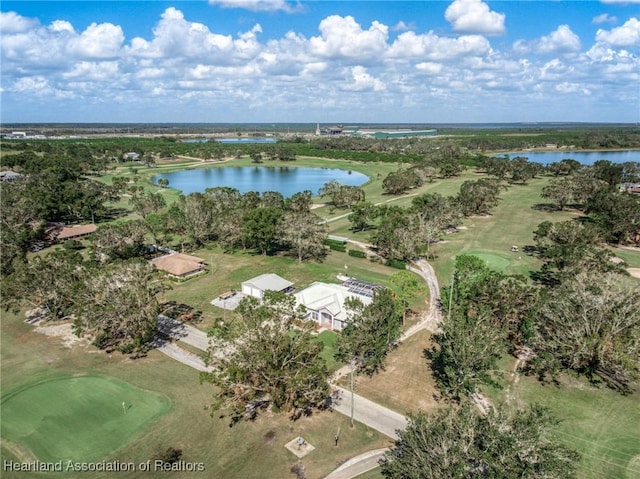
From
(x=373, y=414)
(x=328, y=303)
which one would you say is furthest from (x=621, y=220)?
(x=373, y=414)

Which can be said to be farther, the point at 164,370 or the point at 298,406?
the point at 164,370

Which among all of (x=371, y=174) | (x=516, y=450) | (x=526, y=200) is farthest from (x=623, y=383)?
(x=371, y=174)

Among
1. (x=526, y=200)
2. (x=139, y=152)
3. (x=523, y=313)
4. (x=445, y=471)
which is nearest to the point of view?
(x=445, y=471)

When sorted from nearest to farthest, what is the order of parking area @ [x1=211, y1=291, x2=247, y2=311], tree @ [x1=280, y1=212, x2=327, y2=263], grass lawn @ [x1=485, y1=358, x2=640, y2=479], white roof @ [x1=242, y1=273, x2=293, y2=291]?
grass lawn @ [x1=485, y1=358, x2=640, y2=479]
parking area @ [x1=211, y1=291, x2=247, y2=311]
white roof @ [x1=242, y1=273, x2=293, y2=291]
tree @ [x1=280, y1=212, x2=327, y2=263]

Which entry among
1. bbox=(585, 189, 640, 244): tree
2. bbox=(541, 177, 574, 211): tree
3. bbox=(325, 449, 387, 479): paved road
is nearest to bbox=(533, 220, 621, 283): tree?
bbox=(585, 189, 640, 244): tree

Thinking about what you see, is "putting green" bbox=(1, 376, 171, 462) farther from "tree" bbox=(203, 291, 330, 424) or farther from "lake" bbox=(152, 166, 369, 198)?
"lake" bbox=(152, 166, 369, 198)

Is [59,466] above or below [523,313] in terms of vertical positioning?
below

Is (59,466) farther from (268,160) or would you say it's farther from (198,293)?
(268,160)

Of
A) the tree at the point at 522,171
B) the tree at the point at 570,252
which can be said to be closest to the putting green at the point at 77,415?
the tree at the point at 570,252
